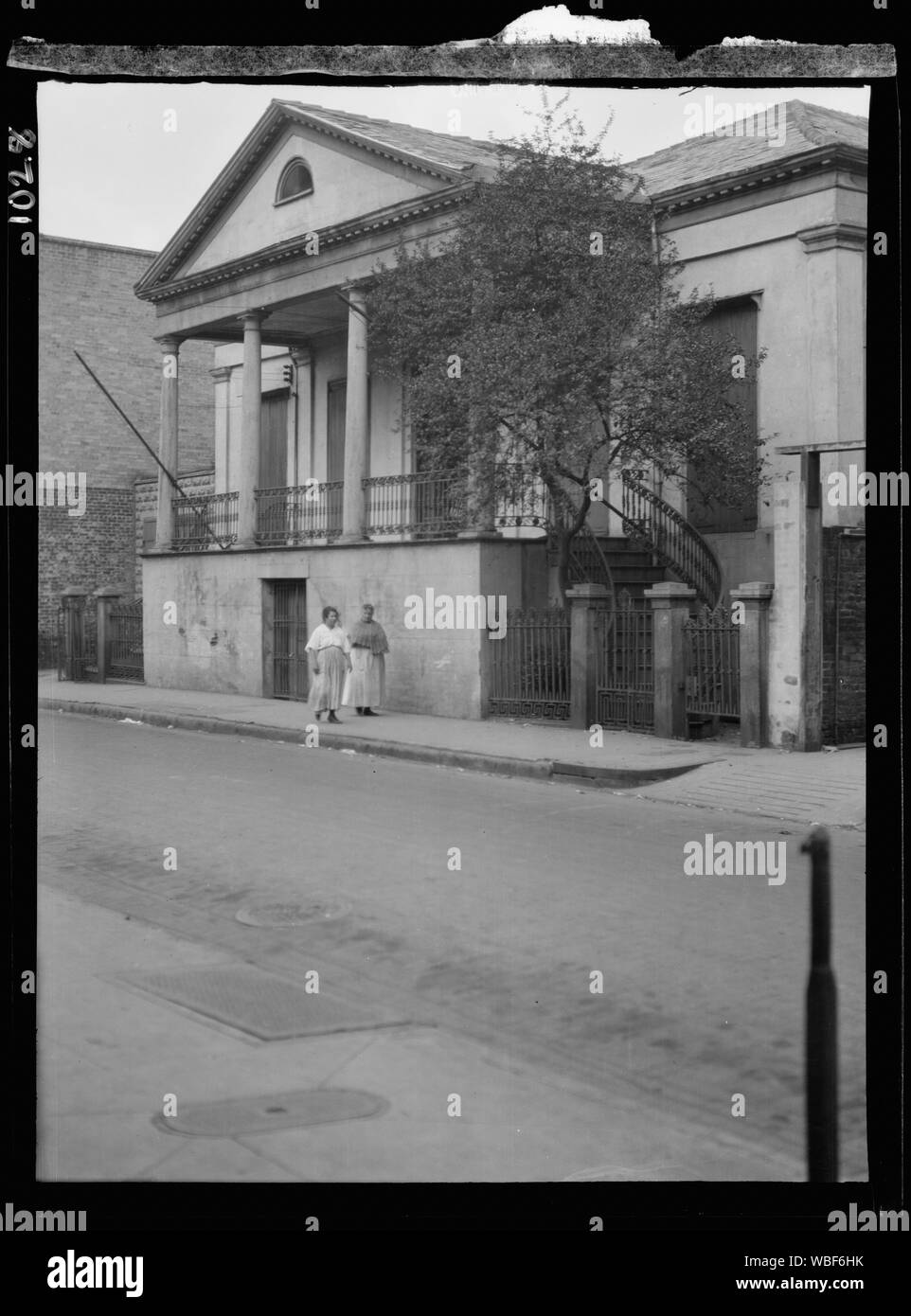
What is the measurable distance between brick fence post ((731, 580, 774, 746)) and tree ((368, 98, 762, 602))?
10.1ft

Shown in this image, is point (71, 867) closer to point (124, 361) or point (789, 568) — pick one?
point (789, 568)

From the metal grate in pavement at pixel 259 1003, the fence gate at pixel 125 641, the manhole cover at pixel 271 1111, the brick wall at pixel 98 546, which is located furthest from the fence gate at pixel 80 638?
the manhole cover at pixel 271 1111

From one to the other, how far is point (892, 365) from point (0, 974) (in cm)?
290

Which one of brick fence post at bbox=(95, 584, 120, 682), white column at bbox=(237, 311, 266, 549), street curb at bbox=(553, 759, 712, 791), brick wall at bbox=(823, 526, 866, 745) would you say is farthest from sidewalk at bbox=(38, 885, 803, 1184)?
brick fence post at bbox=(95, 584, 120, 682)

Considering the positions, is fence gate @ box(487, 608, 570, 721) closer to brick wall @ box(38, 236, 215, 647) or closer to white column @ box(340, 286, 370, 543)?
white column @ box(340, 286, 370, 543)

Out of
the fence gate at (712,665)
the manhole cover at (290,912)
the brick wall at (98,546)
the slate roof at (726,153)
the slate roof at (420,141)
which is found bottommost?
the manhole cover at (290,912)

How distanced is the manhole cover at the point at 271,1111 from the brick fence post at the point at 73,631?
2328cm

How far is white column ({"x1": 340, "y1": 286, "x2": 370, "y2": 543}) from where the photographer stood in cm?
2314

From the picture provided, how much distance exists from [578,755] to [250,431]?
11813mm

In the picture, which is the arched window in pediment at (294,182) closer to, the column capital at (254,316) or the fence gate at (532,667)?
the column capital at (254,316)

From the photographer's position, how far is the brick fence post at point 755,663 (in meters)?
15.9

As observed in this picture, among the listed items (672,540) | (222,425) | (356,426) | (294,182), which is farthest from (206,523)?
(672,540)

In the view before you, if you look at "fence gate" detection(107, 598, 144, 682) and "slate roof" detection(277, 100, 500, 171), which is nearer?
"slate roof" detection(277, 100, 500, 171)

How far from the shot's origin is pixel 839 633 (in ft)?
50.7
